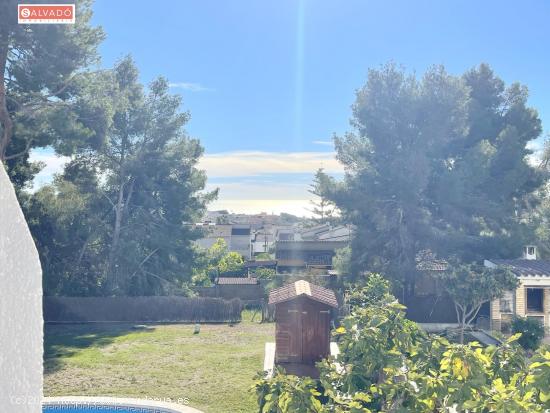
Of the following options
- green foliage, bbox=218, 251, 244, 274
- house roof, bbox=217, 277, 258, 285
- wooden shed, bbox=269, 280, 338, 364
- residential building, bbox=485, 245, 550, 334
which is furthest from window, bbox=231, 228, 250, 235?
wooden shed, bbox=269, 280, 338, 364

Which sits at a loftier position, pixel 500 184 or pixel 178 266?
pixel 500 184

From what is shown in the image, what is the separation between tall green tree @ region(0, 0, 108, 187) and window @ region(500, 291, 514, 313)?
20483 millimetres

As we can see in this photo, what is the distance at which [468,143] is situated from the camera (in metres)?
30.5

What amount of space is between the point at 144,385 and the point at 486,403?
12903mm

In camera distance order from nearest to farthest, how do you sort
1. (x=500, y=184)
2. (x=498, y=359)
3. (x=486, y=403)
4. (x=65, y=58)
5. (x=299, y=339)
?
(x=486, y=403)
(x=498, y=359)
(x=299, y=339)
(x=65, y=58)
(x=500, y=184)

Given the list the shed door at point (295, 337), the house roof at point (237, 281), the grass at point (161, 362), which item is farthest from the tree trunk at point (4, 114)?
the house roof at point (237, 281)

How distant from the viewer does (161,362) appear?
57.9 feet

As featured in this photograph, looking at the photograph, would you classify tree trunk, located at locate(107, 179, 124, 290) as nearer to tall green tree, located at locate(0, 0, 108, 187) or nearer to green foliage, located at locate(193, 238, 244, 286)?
tall green tree, located at locate(0, 0, 108, 187)

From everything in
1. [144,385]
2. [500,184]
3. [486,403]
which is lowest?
[144,385]

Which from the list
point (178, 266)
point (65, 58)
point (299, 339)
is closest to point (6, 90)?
point (65, 58)

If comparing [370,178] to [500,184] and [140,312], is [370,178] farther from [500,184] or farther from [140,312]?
[140,312]

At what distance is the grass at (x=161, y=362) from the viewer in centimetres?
1430

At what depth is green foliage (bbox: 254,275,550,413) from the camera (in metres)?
4.16

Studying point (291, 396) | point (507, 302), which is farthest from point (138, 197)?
point (291, 396)
